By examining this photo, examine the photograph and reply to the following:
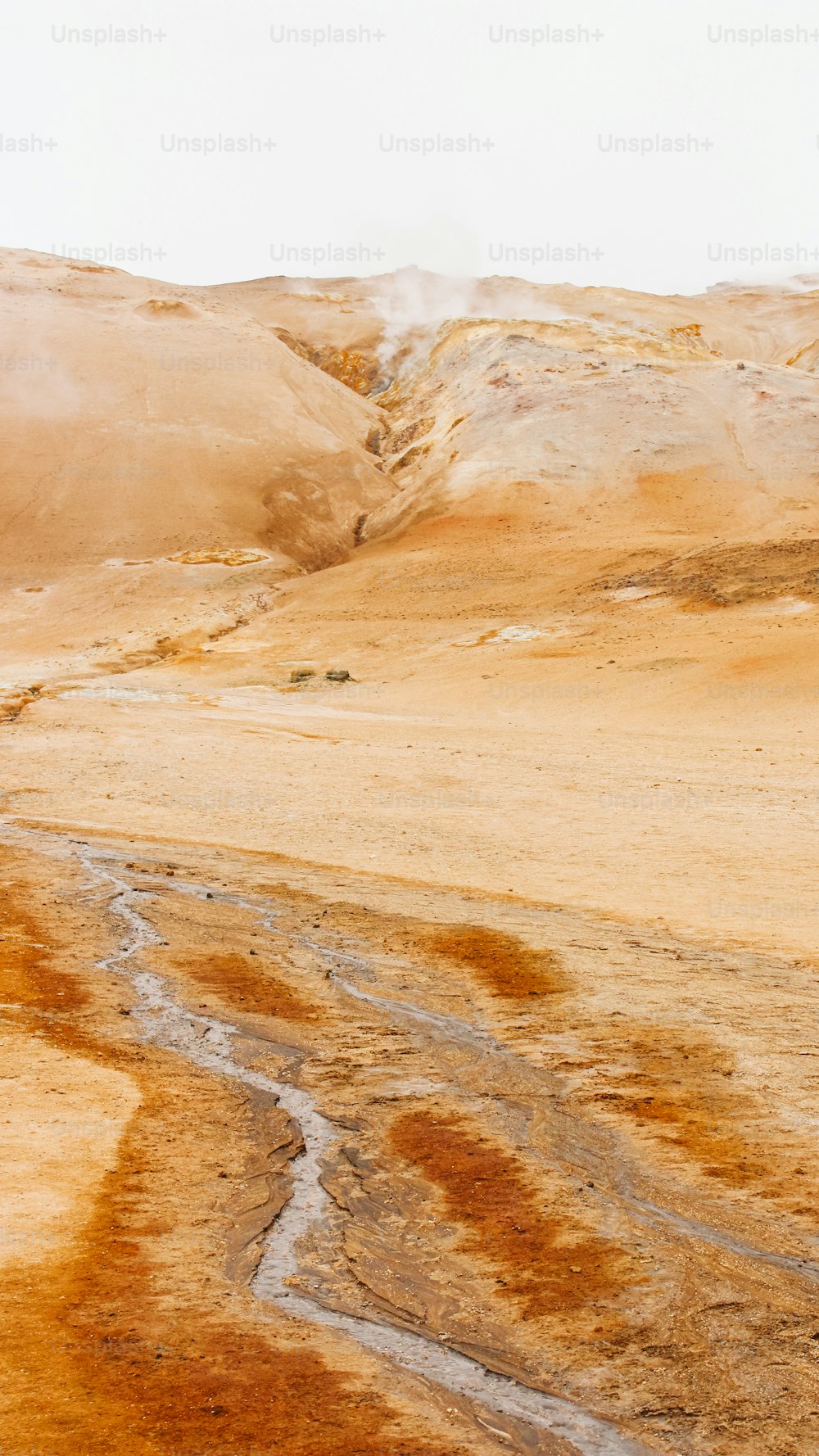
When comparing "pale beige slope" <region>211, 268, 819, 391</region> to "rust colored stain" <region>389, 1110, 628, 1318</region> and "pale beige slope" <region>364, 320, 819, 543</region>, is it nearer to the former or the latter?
"pale beige slope" <region>364, 320, 819, 543</region>

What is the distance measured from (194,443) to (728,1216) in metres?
67.4

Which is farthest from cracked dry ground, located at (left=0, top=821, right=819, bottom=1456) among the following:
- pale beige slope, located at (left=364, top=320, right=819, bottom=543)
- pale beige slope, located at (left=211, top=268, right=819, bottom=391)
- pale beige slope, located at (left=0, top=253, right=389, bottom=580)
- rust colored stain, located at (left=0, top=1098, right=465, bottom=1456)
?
pale beige slope, located at (left=211, top=268, right=819, bottom=391)

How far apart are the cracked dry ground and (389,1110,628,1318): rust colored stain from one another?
0.02m

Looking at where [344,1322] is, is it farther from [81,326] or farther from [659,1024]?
[81,326]

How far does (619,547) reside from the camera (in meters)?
50.4

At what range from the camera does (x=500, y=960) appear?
479 inches

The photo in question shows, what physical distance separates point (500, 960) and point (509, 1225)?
5417mm

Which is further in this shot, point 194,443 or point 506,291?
point 506,291

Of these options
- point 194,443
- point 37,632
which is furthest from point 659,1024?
point 194,443

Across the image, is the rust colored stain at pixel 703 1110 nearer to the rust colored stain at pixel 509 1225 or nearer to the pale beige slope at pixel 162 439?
the rust colored stain at pixel 509 1225

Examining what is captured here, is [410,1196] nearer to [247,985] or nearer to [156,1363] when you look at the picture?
[156,1363]

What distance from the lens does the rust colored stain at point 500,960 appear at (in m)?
11.3

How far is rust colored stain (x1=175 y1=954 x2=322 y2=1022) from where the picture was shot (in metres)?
11.0

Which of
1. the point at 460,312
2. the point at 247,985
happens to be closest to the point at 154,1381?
the point at 247,985
